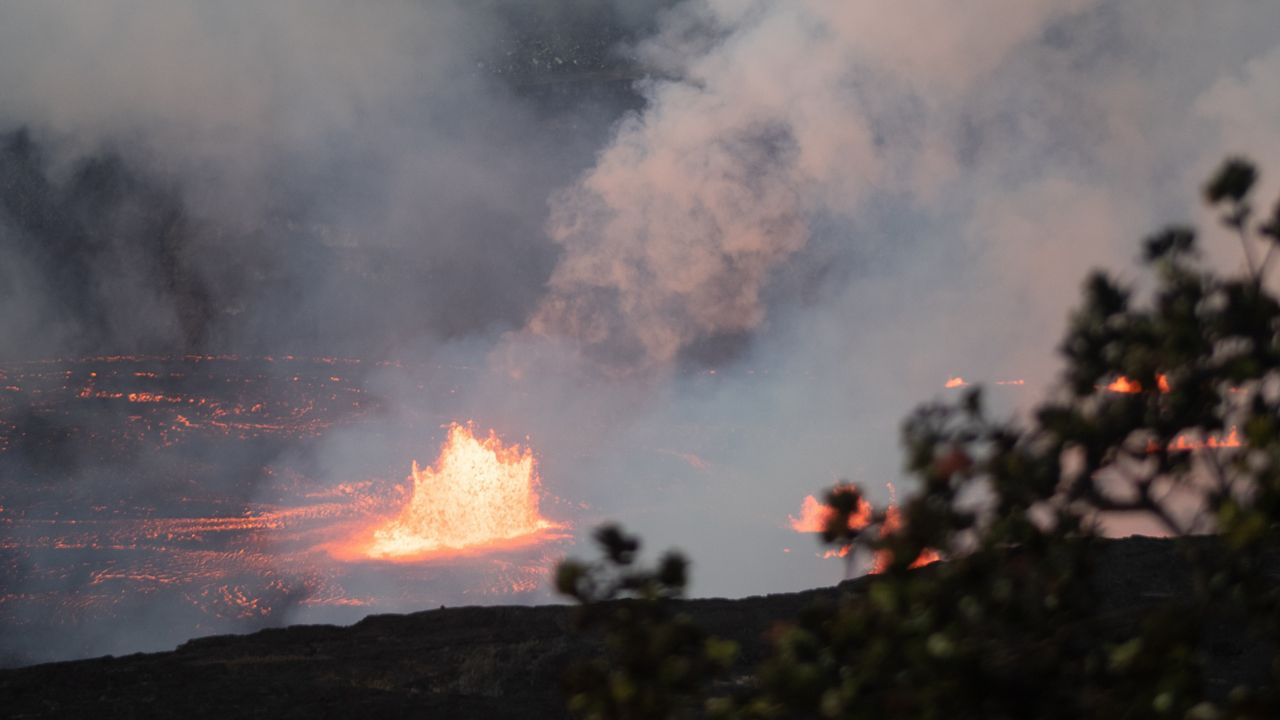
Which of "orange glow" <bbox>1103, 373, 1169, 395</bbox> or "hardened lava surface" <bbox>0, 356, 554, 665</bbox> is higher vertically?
"hardened lava surface" <bbox>0, 356, 554, 665</bbox>

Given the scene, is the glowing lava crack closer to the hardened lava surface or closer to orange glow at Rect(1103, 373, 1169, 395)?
the hardened lava surface

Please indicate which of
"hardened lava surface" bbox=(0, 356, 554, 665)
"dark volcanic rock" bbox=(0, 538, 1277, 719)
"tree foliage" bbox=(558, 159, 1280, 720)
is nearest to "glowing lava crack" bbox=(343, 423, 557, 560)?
"hardened lava surface" bbox=(0, 356, 554, 665)

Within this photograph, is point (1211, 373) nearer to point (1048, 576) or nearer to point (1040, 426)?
point (1040, 426)

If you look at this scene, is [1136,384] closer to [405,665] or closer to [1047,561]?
[1047,561]

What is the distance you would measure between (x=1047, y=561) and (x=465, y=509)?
214ft

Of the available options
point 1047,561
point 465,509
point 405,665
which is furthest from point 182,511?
point 1047,561

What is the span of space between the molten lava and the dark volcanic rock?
35093 mm

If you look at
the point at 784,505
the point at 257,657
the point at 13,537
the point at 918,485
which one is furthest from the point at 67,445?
the point at 918,485

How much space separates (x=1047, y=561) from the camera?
3.26 metres

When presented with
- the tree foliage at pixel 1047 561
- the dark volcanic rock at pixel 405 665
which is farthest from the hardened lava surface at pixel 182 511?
the tree foliage at pixel 1047 561

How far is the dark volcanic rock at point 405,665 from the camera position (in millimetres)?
15156

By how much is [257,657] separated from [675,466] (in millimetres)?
77317

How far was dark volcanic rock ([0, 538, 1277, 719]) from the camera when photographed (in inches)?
597

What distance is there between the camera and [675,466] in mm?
96125
